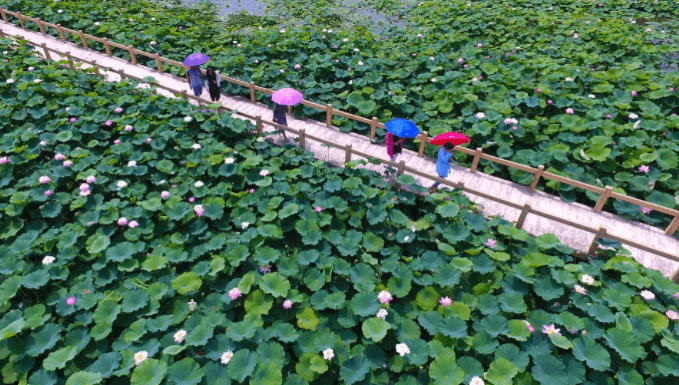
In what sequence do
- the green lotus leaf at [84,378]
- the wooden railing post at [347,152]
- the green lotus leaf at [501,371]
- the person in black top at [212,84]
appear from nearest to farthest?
the green lotus leaf at [84,378] < the green lotus leaf at [501,371] < the wooden railing post at [347,152] < the person in black top at [212,84]

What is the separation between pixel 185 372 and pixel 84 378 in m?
1.01

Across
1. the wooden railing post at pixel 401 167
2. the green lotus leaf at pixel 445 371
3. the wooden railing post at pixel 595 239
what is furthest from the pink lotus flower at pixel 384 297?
the wooden railing post at pixel 595 239

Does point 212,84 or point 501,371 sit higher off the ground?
point 212,84

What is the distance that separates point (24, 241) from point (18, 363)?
1909 millimetres

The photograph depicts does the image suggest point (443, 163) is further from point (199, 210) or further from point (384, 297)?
point (199, 210)

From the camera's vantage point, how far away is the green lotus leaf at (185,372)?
4027mm

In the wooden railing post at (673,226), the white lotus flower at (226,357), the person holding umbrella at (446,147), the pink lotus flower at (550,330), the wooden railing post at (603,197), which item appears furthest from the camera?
the person holding umbrella at (446,147)

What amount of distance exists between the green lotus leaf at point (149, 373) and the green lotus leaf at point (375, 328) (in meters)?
2.21

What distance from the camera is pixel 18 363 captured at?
14.0 feet

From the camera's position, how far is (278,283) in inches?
193

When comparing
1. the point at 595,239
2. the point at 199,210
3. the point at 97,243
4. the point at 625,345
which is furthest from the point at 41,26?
the point at 625,345

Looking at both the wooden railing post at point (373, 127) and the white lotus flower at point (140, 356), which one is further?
the wooden railing post at point (373, 127)

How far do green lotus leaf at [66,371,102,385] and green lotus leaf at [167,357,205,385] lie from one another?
0.71m

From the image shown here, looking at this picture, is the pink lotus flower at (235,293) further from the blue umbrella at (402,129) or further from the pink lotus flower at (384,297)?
the blue umbrella at (402,129)
